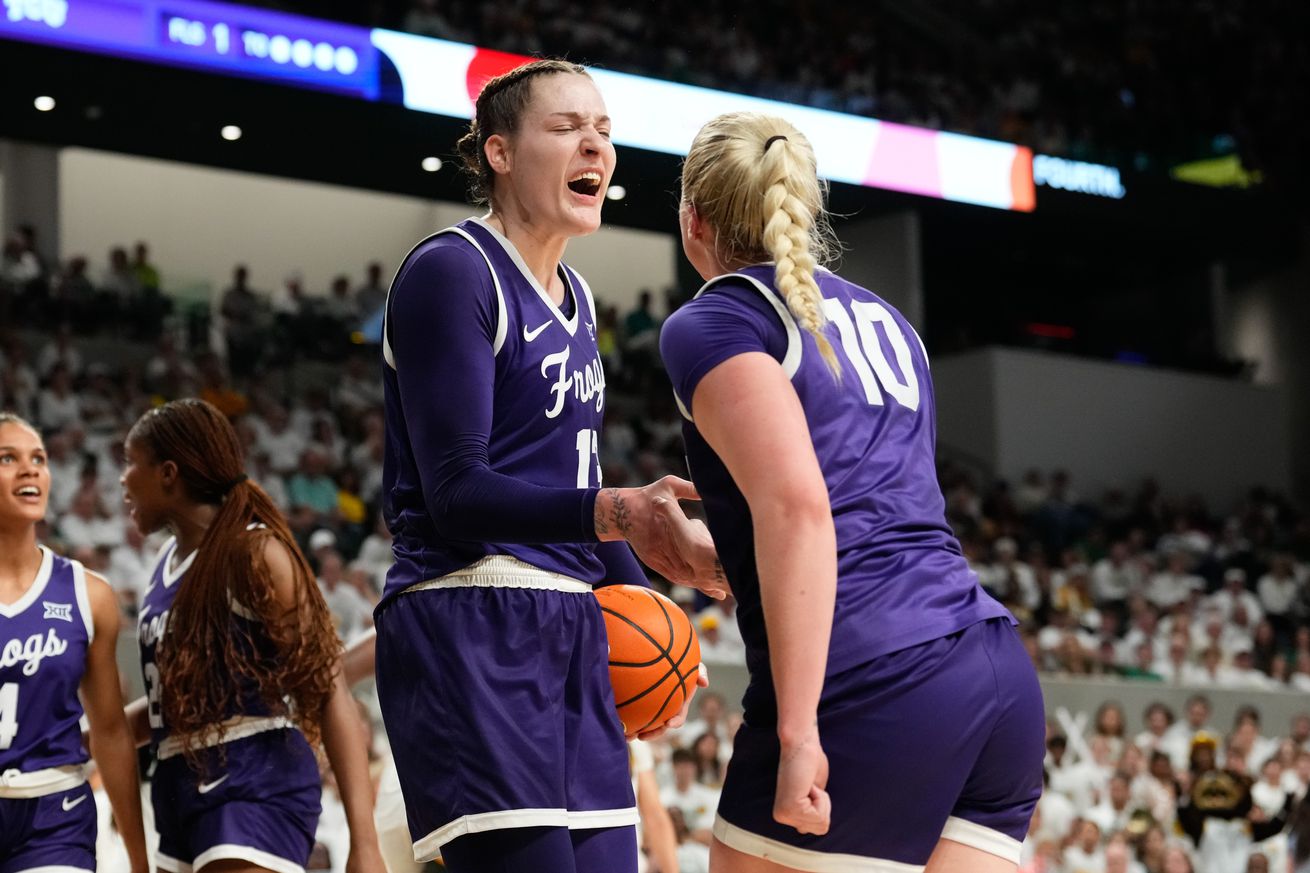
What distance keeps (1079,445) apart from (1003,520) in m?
3.79

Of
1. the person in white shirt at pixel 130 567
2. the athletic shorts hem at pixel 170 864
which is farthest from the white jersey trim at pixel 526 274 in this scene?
the person in white shirt at pixel 130 567

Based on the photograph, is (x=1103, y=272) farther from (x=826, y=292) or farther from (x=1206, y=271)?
(x=826, y=292)

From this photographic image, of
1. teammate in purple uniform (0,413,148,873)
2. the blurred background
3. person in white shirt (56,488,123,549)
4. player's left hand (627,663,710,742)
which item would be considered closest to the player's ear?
player's left hand (627,663,710,742)

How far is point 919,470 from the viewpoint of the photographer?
2.36m

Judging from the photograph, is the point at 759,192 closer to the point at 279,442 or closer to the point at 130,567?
the point at 130,567

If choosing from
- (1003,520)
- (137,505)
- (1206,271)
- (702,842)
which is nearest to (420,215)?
Result: (1003,520)

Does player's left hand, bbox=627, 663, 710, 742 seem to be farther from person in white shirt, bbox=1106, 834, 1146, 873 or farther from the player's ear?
person in white shirt, bbox=1106, 834, 1146, 873

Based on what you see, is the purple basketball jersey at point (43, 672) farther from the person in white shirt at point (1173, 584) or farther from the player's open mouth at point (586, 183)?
the person in white shirt at point (1173, 584)

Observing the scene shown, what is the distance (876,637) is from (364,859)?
1.65 m

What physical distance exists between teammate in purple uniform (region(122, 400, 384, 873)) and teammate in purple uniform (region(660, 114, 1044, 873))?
1.44 metres

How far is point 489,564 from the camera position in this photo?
2.62m

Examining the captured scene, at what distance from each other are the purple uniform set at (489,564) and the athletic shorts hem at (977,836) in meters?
0.62

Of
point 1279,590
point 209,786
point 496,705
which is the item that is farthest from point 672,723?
point 1279,590

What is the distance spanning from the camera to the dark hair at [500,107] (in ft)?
9.19
